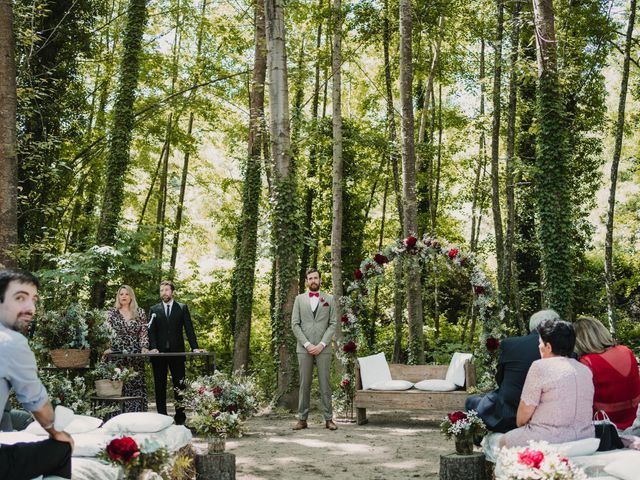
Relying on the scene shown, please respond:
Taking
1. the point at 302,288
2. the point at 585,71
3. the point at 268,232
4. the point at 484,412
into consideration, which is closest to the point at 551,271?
the point at 268,232

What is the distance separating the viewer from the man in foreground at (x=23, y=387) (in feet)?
11.0

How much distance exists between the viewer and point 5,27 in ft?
27.1

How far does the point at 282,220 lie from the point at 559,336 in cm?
649

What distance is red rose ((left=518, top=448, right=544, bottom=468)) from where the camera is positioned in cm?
360

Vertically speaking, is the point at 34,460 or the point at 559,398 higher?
the point at 559,398

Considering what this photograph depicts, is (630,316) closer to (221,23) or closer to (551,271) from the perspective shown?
(551,271)

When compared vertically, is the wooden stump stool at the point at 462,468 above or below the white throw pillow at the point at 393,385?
below

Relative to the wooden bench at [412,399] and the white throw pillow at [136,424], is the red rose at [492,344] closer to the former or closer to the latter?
Result: the wooden bench at [412,399]

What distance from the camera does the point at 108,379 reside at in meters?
6.80

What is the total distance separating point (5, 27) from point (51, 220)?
8156 millimetres

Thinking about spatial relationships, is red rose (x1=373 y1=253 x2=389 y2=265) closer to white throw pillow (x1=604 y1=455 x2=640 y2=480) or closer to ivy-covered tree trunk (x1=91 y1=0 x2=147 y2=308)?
ivy-covered tree trunk (x1=91 y1=0 x2=147 y2=308)

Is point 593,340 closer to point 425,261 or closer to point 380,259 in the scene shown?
point 425,261

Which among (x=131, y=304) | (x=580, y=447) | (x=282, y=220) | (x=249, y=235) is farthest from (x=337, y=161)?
(x=580, y=447)

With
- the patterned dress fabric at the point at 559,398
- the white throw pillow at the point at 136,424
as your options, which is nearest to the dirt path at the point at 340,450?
the white throw pillow at the point at 136,424
